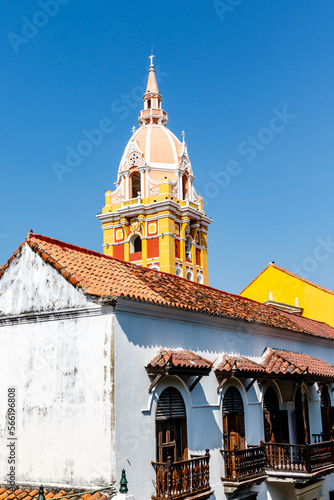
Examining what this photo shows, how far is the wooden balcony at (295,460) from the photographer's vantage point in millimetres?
15750

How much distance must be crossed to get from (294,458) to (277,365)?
252cm

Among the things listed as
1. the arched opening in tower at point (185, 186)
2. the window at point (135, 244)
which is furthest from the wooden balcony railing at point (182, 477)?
the arched opening in tower at point (185, 186)

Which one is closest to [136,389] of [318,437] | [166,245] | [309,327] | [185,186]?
[318,437]

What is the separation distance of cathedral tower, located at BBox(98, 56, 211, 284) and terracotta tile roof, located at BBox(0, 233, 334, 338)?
2456 centimetres

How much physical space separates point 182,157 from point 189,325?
1322 inches

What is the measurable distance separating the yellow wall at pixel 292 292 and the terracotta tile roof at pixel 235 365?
14768 millimetres

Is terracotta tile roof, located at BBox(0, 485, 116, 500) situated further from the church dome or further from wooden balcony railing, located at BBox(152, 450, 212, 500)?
the church dome

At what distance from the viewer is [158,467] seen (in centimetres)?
1198

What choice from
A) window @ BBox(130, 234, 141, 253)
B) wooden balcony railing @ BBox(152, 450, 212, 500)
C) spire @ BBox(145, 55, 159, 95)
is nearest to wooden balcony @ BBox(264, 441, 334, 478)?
wooden balcony railing @ BBox(152, 450, 212, 500)

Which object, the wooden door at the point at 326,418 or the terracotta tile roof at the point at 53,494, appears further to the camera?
the wooden door at the point at 326,418

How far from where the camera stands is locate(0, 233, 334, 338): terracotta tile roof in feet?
40.7

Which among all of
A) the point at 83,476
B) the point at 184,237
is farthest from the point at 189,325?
the point at 184,237

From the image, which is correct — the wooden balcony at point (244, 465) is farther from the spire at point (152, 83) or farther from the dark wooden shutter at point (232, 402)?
the spire at point (152, 83)

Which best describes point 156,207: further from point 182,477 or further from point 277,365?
point 182,477
